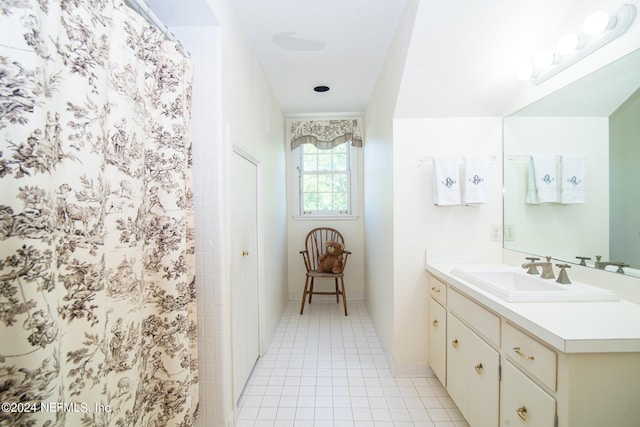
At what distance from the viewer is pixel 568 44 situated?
138 cm

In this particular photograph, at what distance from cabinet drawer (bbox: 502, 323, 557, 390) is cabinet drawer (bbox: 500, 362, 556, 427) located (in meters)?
0.05

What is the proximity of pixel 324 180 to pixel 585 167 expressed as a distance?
2744mm

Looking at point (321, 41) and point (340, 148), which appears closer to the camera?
point (321, 41)

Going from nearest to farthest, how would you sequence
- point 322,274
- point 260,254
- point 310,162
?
point 260,254, point 322,274, point 310,162

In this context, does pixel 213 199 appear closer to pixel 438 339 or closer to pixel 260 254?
pixel 260 254

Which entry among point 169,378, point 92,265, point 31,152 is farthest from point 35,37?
point 169,378

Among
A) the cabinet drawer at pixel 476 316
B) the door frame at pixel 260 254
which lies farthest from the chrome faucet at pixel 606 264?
the door frame at pixel 260 254

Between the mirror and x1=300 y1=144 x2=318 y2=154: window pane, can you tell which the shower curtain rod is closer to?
the mirror

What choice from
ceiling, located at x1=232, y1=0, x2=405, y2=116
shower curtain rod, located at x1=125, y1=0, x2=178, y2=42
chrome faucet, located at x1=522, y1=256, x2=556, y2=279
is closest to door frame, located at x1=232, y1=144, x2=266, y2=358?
ceiling, located at x1=232, y1=0, x2=405, y2=116

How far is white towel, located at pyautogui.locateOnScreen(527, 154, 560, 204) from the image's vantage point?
5.16 ft

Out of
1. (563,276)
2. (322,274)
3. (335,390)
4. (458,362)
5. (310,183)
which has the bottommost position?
(335,390)

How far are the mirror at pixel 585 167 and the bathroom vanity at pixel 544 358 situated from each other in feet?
0.82

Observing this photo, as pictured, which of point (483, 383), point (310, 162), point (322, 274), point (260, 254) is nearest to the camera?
point (483, 383)

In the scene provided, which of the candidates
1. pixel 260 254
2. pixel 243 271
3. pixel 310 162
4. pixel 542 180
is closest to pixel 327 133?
pixel 310 162
